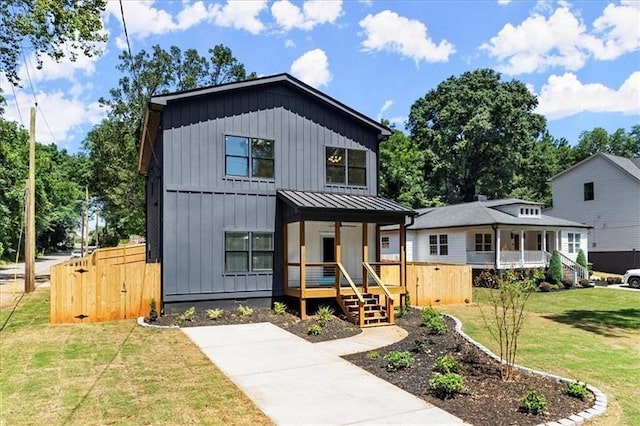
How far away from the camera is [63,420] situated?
18.4ft

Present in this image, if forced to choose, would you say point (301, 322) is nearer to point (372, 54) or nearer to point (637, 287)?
point (372, 54)

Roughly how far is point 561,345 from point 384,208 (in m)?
6.41

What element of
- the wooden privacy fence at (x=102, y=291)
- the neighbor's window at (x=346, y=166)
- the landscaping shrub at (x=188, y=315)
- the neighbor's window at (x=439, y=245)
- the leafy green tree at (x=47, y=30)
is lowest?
the landscaping shrub at (x=188, y=315)

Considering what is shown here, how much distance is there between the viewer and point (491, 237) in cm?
2616

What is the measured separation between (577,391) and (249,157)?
36.4 feet

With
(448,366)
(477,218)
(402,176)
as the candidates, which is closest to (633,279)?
(477,218)

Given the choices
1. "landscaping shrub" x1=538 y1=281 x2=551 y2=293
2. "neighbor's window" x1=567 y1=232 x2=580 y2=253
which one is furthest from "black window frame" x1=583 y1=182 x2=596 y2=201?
"landscaping shrub" x1=538 y1=281 x2=551 y2=293

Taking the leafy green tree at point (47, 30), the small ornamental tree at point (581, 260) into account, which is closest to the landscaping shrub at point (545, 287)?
the small ornamental tree at point (581, 260)

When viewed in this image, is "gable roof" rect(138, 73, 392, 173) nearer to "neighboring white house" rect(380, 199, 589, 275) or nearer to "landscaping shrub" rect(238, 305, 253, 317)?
"landscaping shrub" rect(238, 305, 253, 317)

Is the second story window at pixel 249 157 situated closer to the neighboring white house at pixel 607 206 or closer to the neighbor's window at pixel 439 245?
the neighbor's window at pixel 439 245

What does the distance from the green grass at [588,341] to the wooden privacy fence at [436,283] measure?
81cm

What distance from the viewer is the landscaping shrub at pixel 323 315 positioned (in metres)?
12.6

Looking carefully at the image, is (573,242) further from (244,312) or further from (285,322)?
(244,312)

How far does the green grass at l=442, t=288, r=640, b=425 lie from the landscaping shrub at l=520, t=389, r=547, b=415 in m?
0.64
